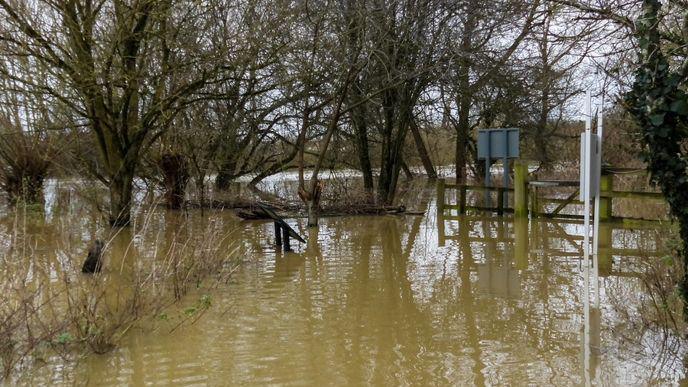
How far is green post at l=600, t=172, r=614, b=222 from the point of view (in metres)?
13.9

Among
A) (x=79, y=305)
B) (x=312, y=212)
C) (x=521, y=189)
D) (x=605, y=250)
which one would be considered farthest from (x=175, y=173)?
(x=79, y=305)

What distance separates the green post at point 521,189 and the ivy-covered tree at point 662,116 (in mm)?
9930

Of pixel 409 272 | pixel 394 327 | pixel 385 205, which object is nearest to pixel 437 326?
pixel 394 327

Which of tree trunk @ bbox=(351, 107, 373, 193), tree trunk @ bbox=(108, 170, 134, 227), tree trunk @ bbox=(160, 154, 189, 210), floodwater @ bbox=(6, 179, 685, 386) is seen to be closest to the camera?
floodwater @ bbox=(6, 179, 685, 386)

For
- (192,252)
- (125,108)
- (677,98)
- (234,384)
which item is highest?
(125,108)

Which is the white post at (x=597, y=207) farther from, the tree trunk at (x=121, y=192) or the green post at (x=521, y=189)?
the tree trunk at (x=121, y=192)

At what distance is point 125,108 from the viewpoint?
46.3ft

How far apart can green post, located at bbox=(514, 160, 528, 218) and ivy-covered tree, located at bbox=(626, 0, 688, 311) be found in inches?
391

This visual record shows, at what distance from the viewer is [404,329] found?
6.85 metres

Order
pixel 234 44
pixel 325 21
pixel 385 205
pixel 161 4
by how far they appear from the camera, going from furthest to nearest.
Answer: pixel 385 205, pixel 325 21, pixel 234 44, pixel 161 4

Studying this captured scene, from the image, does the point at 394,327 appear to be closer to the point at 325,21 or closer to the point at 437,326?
the point at 437,326

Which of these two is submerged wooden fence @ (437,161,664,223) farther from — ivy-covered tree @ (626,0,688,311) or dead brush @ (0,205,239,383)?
dead brush @ (0,205,239,383)

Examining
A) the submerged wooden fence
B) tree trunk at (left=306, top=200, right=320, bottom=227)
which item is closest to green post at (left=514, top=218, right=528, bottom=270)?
the submerged wooden fence

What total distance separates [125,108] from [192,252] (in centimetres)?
644
